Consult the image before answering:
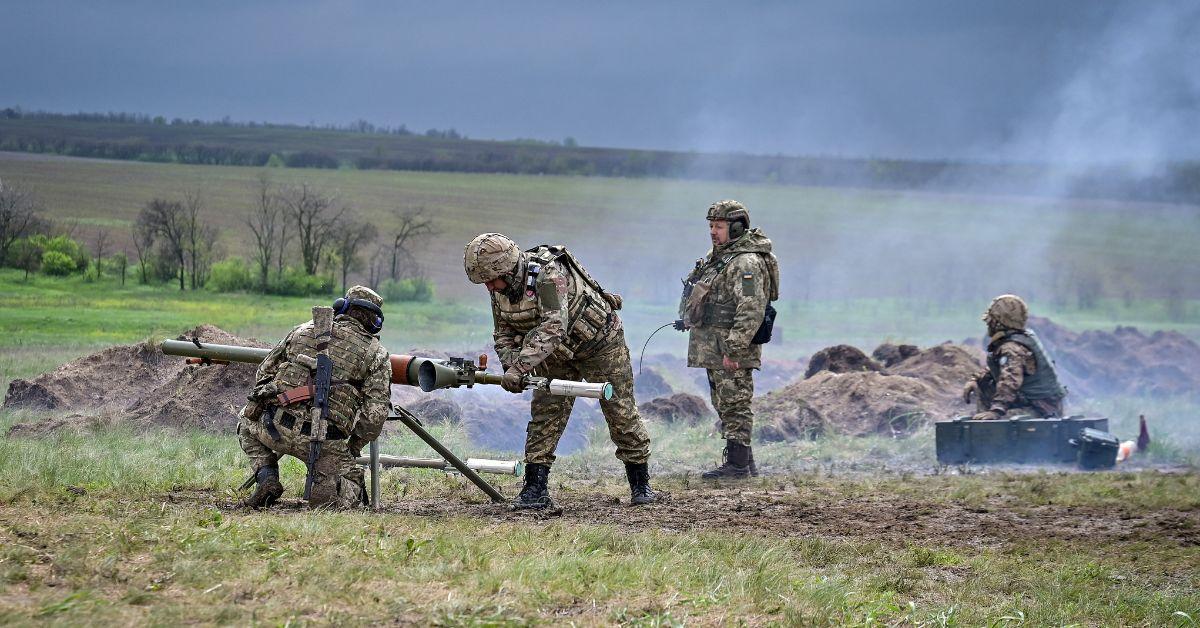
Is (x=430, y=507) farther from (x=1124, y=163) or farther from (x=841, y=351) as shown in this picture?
(x=1124, y=163)

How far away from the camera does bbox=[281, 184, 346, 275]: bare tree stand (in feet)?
76.3

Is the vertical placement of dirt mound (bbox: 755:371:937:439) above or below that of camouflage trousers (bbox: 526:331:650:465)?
below

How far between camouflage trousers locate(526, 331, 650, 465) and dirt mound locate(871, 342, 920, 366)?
10667 mm

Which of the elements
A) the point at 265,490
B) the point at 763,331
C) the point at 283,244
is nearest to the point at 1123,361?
the point at 763,331

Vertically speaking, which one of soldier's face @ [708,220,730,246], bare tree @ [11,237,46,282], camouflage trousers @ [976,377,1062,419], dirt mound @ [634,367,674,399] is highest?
soldier's face @ [708,220,730,246]

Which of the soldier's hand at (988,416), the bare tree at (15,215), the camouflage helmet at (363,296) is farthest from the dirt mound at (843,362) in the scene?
the bare tree at (15,215)

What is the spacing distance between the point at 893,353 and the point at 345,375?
13.2 metres

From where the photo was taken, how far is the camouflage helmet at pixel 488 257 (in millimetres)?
9195

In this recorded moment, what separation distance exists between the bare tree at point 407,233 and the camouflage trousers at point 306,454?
54.0 ft

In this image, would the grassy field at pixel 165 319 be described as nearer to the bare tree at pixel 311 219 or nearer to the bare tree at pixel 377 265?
the bare tree at pixel 377 265

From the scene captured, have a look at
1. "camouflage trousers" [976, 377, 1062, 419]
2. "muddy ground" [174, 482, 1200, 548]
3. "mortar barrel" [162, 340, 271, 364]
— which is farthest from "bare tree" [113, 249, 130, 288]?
"camouflage trousers" [976, 377, 1062, 419]

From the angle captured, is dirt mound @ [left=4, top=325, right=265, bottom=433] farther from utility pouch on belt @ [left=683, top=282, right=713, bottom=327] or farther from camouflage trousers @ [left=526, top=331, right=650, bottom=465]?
camouflage trousers @ [left=526, top=331, right=650, bottom=465]

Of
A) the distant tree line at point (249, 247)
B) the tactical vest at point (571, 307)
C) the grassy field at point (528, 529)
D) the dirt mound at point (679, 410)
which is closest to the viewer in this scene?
the grassy field at point (528, 529)

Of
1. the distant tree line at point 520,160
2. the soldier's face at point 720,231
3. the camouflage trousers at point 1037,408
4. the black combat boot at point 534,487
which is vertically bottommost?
the black combat boot at point 534,487
